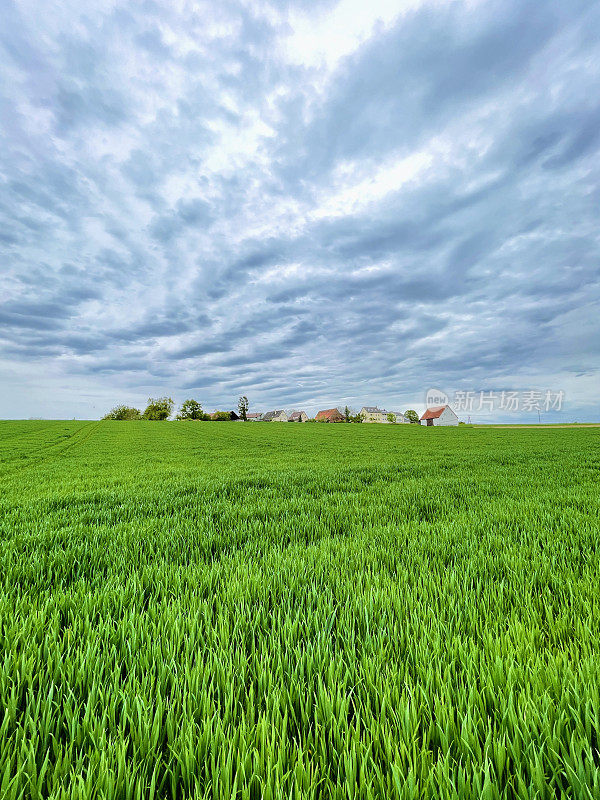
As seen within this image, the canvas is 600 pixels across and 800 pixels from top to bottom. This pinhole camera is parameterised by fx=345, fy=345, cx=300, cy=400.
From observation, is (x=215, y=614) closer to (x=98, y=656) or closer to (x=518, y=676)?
(x=98, y=656)

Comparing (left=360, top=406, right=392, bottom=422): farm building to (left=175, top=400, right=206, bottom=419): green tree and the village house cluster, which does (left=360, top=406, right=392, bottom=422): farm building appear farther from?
(left=175, top=400, right=206, bottom=419): green tree

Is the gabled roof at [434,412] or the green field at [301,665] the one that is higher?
the gabled roof at [434,412]

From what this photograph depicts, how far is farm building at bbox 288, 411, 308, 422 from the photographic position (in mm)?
142450

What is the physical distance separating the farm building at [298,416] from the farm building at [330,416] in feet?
19.0

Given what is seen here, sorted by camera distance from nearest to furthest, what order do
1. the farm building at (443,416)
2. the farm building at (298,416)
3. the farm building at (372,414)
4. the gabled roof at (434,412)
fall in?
the farm building at (443,416)
the gabled roof at (434,412)
the farm building at (372,414)
the farm building at (298,416)

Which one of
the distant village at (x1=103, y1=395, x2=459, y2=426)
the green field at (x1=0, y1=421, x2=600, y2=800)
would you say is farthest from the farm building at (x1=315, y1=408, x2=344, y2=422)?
the green field at (x1=0, y1=421, x2=600, y2=800)

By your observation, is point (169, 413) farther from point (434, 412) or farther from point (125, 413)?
point (434, 412)

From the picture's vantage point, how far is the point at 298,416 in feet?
475

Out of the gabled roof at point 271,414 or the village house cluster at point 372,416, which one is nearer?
the village house cluster at point 372,416

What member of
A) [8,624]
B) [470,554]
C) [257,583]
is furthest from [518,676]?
[8,624]

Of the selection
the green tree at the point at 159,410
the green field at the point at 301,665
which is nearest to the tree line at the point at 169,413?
the green tree at the point at 159,410

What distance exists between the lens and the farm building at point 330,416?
404ft

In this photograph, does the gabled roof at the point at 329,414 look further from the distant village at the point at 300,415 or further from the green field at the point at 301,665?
the green field at the point at 301,665

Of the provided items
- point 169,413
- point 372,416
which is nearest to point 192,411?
point 169,413
